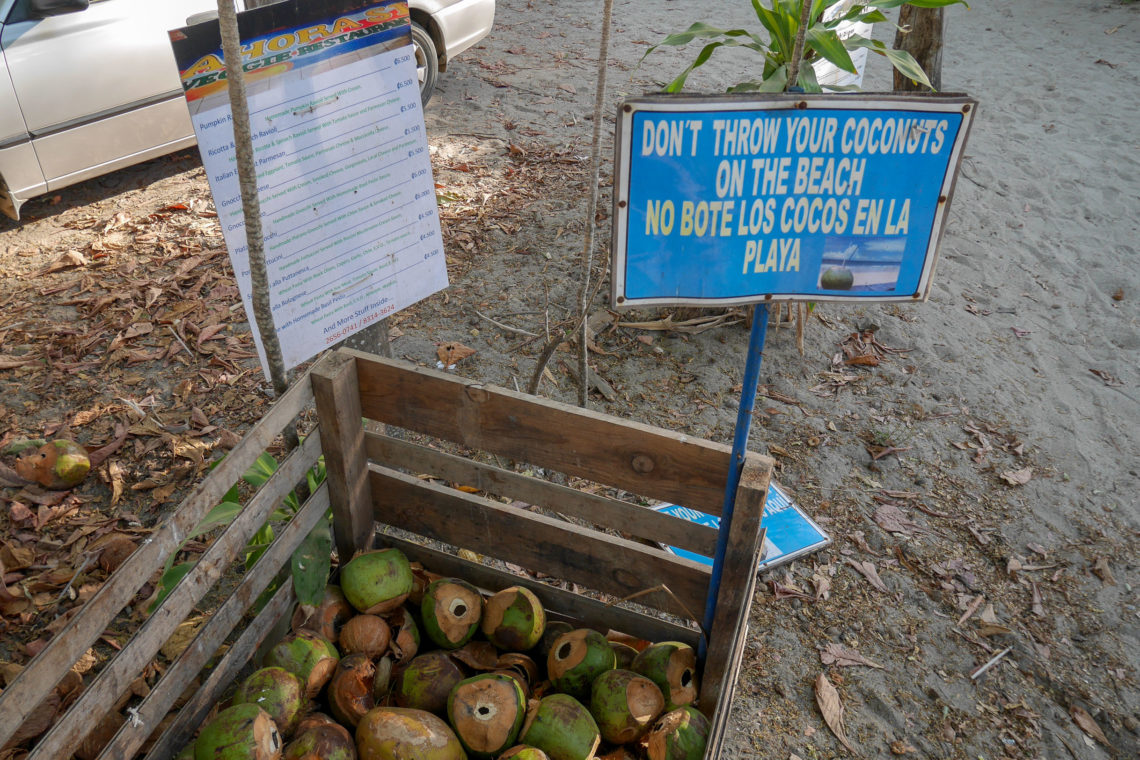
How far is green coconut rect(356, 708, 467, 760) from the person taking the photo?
6.29 ft

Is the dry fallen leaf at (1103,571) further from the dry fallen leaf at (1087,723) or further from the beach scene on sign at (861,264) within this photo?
the beach scene on sign at (861,264)

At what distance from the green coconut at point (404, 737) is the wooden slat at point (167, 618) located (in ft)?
1.77

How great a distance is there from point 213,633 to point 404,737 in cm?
60

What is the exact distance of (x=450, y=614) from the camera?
2.34 metres

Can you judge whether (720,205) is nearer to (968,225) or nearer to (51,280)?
(51,280)

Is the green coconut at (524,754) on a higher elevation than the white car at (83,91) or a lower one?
lower

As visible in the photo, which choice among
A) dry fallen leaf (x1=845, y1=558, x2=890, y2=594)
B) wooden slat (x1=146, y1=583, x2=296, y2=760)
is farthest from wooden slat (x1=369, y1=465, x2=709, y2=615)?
dry fallen leaf (x1=845, y1=558, x2=890, y2=594)

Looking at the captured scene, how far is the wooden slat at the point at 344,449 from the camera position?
2.30m

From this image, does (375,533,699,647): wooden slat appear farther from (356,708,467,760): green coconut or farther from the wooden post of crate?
(356,708,467,760): green coconut

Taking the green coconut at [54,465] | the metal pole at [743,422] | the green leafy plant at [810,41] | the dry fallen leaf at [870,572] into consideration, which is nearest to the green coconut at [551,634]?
the metal pole at [743,422]

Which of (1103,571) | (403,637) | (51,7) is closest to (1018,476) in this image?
(1103,571)

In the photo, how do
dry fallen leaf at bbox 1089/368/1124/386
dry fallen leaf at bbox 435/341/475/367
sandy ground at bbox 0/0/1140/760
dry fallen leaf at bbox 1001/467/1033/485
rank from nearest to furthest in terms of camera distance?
sandy ground at bbox 0/0/1140/760, dry fallen leaf at bbox 1001/467/1033/485, dry fallen leaf at bbox 435/341/475/367, dry fallen leaf at bbox 1089/368/1124/386

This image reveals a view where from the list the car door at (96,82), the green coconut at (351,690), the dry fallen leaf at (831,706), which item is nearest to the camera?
the green coconut at (351,690)

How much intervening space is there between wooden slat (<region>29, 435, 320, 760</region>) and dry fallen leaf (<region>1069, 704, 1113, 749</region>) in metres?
2.86
